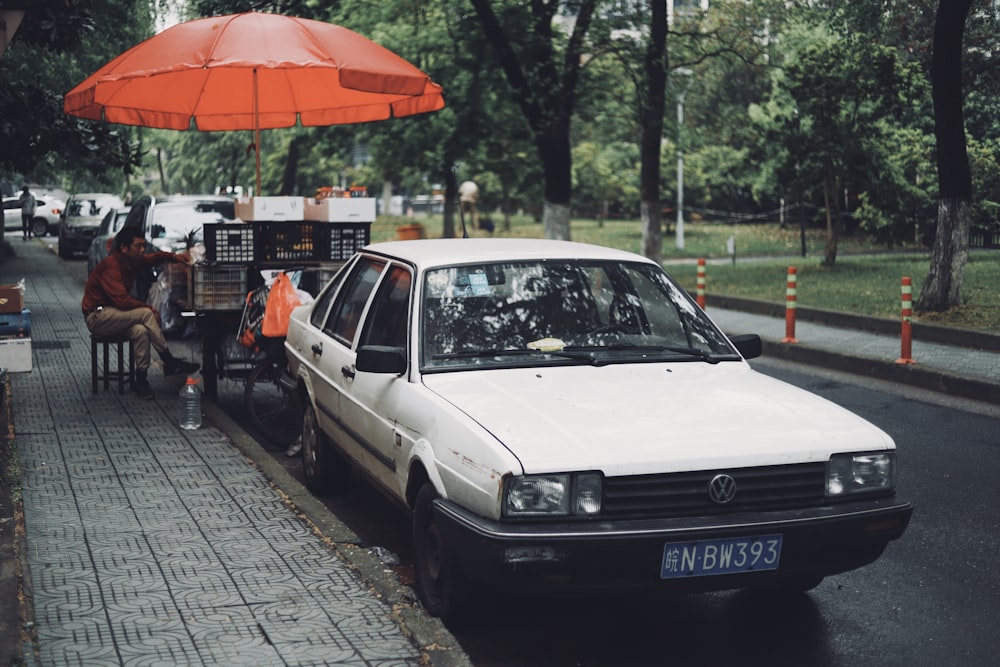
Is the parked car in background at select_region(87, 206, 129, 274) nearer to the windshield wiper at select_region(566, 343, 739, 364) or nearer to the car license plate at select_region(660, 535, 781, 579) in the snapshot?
the windshield wiper at select_region(566, 343, 739, 364)

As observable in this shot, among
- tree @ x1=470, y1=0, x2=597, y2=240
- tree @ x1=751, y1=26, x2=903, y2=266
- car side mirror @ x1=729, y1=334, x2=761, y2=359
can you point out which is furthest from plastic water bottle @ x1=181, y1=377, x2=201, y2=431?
tree @ x1=751, y1=26, x2=903, y2=266

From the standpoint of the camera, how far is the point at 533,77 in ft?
64.8

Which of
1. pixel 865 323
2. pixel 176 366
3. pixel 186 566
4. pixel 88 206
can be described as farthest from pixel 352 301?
pixel 88 206

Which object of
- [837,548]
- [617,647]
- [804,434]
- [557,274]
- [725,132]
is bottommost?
[617,647]

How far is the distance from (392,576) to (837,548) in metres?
1.95

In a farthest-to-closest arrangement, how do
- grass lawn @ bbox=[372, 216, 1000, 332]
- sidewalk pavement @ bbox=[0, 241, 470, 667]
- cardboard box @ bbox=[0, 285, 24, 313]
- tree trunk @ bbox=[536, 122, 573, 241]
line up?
tree trunk @ bbox=[536, 122, 573, 241], grass lawn @ bbox=[372, 216, 1000, 332], cardboard box @ bbox=[0, 285, 24, 313], sidewalk pavement @ bbox=[0, 241, 470, 667]

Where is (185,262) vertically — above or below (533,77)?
below

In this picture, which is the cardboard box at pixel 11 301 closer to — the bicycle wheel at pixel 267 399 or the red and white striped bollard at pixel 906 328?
the bicycle wheel at pixel 267 399

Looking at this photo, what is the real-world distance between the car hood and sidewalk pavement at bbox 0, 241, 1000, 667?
870 mm

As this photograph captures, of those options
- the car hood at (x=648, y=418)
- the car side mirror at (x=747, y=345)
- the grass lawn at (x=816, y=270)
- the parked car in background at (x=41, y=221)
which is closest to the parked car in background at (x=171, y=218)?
the grass lawn at (x=816, y=270)

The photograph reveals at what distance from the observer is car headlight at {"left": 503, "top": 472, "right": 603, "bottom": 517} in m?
4.52

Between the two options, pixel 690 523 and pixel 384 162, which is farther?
pixel 384 162

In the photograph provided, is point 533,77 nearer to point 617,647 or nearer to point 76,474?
point 76,474

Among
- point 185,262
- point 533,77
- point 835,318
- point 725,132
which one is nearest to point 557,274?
point 185,262
